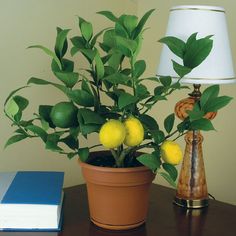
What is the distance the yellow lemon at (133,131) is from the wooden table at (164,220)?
0.72 ft

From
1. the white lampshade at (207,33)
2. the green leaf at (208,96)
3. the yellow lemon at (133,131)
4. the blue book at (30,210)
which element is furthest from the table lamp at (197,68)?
the blue book at (30,210)

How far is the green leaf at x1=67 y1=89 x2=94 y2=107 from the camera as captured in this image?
0.83 m

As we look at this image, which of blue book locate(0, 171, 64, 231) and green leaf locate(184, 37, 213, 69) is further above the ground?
green leaf locate(184, 37, 213, 69)

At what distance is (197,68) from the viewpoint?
102 cm

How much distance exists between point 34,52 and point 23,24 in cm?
8

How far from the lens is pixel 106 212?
2.99 feet

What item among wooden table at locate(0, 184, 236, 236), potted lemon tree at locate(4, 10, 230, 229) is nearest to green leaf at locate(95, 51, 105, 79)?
potted lemon tree at locate(4, 10, 230, 229)

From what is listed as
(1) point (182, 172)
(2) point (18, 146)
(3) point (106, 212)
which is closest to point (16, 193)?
(3) point (106, 212)

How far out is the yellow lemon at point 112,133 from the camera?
0.80m

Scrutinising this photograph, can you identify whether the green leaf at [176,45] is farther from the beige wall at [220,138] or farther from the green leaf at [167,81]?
the beige wall at [220,138]

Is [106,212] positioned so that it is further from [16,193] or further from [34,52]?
[34,52]

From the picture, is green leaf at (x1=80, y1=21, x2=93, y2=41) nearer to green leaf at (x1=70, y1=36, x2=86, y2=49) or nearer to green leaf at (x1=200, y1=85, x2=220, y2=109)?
green leaf at (x1=70, y1=36, x2=86, y2=49)

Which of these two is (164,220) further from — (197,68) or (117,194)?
(197,68)

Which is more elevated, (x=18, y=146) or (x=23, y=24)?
(x=23, y=24)
